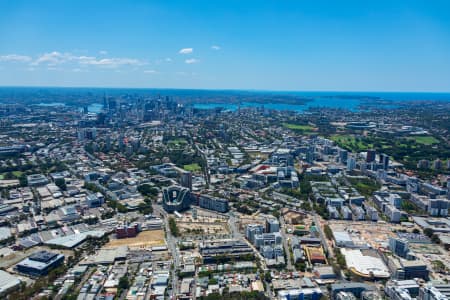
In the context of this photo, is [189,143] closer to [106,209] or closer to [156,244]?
[106,209]

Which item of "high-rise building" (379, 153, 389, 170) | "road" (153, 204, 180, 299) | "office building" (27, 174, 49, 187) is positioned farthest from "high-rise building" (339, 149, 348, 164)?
"office building" (27, 174, 49, 187)

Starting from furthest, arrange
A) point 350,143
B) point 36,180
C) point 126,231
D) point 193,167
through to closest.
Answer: point 350,143 < point 193,167 < point 36,180 < point 126,231

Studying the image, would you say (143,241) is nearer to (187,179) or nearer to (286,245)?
(286,245)

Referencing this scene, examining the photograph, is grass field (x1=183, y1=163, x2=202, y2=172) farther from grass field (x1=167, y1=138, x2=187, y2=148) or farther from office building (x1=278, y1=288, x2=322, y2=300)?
office building (x1=278, y1=288, x2=322, y2=300)

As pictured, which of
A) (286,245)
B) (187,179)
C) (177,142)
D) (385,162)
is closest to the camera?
(286,245)

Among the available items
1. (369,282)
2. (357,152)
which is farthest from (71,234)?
(357,152)

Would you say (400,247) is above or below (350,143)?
below

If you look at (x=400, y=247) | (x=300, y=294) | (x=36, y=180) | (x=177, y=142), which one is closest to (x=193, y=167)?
(x=177, y=142)
